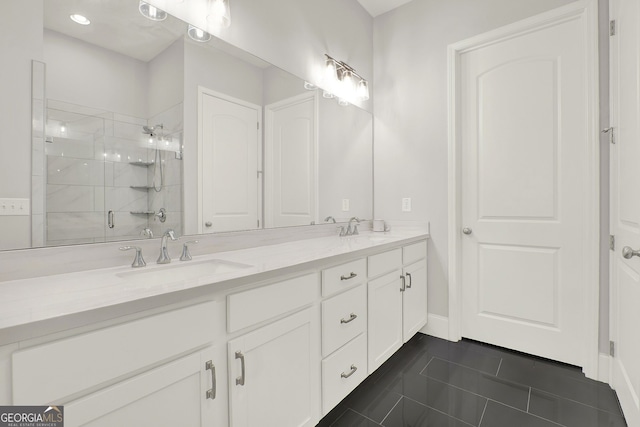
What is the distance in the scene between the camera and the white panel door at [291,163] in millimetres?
1937

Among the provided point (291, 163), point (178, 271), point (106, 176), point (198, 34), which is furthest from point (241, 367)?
point (198, 34)

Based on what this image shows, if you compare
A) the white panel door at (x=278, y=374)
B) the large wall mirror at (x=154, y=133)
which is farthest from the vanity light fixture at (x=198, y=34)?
the white panel door at (x=278, y=374)

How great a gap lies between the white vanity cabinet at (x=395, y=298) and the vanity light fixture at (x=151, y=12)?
1.55 metres

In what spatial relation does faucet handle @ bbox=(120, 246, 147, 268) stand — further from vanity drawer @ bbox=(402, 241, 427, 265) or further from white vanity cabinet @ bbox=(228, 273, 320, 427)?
vanity drawer @ bbox=(402, 241, 427, 265)

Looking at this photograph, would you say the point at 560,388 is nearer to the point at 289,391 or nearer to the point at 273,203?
the point at 289,391

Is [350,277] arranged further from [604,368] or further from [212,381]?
[604,368]

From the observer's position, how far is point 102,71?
125 centimetres

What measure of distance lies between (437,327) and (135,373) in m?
2.24

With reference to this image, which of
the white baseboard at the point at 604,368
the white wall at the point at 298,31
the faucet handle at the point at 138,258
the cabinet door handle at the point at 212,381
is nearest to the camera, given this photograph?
the cabinet door handle at the point at 212,381

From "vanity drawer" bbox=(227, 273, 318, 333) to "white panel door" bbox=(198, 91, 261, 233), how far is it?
61 cm

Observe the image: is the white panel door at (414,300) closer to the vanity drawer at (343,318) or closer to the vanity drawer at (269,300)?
the vanity drawer at (343,318)

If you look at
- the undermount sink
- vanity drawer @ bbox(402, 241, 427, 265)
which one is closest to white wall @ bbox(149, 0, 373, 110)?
the undermount sink

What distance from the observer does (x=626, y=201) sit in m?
1.48

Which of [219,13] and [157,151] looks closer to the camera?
[157,151]
